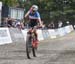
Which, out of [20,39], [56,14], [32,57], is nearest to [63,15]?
[56,14]

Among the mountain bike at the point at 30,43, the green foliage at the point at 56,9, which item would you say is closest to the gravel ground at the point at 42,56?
the mountain bike at the point at 30,43

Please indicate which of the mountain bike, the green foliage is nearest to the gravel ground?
the mountain bike

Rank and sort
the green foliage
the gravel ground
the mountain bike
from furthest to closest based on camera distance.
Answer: the green foliage → the mountain bike → the gravel ground

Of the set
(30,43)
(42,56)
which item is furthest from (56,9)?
(30,43)

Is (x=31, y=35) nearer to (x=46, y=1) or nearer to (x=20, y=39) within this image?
(x=20, y=39)

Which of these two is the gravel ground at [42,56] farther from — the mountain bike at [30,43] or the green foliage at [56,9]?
the green foliage at [56,9]

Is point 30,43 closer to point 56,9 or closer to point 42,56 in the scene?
point 42,56

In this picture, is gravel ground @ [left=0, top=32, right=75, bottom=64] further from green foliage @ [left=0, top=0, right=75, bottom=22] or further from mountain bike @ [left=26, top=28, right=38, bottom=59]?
green foliage @ [left=0, top=0, right=75, bottom=22]

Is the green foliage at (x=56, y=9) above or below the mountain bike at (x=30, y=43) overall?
below

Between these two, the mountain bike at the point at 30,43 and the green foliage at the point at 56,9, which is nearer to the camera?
the mountain bike at the point at 30,43

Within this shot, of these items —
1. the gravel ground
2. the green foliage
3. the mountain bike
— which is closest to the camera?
the gravel ground

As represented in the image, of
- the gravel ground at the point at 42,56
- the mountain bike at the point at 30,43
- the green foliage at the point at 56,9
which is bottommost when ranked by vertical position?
the green foliage at the point at 56,9

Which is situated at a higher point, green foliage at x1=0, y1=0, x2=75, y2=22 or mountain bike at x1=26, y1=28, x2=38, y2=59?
mountain bike at x1=26, y1=28, x2=38, y2=59

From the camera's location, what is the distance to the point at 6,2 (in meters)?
42.0
